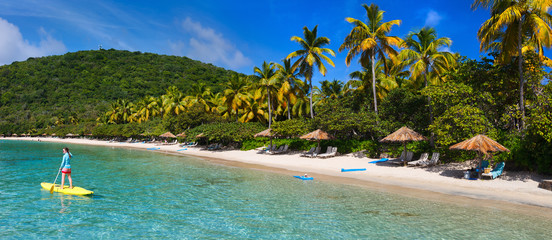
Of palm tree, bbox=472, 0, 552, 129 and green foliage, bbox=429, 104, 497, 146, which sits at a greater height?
palm tree, bbox=472, 0, 552, 129

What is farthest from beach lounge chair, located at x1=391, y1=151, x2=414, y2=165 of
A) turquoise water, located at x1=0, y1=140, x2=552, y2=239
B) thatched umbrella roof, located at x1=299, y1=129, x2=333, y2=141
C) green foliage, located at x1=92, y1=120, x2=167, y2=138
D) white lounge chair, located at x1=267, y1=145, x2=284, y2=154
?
green foliage, located at x1=92, y1=120, x2=167, y2=138

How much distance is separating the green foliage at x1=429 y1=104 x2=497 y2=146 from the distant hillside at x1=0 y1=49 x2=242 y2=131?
82.6 metres

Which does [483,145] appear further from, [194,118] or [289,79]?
[194,118]

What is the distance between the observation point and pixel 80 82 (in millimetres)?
120938

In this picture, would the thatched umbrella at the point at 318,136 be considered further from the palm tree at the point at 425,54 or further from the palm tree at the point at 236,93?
the palm tree at the point at 236,93

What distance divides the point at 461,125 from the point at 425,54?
32.6 ft

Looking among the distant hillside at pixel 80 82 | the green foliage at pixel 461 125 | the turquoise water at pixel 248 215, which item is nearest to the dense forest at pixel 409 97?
the green foliage at pixel 461 125

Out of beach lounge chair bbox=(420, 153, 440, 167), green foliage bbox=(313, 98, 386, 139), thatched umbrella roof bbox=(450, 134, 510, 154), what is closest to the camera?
thatched umbrella roof bbox=(450, 134, 510, 154)

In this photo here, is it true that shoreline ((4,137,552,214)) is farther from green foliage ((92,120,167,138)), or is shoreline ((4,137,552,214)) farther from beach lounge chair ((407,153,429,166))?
green foliage ((92,120,167,138))

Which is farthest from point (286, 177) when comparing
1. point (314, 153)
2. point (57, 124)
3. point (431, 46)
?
point (57, 124)

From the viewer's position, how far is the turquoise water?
7977mm

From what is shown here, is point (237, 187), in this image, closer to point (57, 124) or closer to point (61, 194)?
point (61, 194)

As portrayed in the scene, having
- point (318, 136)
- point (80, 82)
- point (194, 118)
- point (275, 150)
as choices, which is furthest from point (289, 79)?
point (80, 82)

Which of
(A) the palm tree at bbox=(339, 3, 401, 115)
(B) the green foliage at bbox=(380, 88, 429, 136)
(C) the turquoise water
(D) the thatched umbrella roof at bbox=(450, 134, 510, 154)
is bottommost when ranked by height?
(C) the turquoise water
